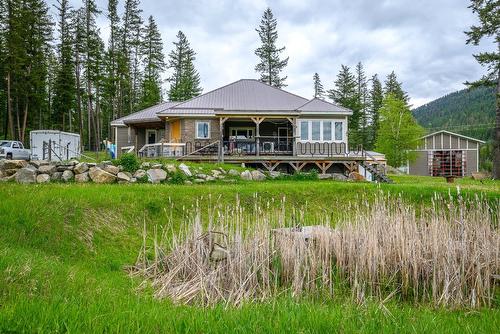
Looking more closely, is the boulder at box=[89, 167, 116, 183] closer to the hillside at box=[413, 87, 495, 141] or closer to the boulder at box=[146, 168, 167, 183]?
the boulder at box=[146, 168, 167, 183]

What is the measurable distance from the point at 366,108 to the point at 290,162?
33.0 m

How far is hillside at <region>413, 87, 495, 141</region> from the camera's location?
3103 inches

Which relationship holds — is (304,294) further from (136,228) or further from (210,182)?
(210,182)

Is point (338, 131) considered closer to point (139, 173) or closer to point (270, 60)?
point (139, 173)

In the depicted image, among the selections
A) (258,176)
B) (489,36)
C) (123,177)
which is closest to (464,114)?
(489,36)

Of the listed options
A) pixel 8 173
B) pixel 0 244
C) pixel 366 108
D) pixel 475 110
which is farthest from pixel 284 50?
pixel 475 110

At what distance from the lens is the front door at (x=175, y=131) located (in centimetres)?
2401

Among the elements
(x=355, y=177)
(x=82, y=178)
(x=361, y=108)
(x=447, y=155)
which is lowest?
(x=355, y=177)

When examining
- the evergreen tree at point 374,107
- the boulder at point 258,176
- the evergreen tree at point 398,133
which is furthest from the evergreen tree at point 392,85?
the boulder at point 258,176

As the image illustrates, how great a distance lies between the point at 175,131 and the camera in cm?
2483

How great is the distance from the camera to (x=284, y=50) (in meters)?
43.7

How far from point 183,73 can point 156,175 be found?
34363mm

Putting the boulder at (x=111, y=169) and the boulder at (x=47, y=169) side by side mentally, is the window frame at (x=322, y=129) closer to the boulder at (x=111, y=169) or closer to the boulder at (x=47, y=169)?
the boulder at (x=111, y=169)

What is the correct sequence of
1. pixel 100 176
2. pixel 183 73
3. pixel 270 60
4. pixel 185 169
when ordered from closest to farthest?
pixel 100 176 < pixel 185 169 < pixel 270 60 < pixel 183 73
